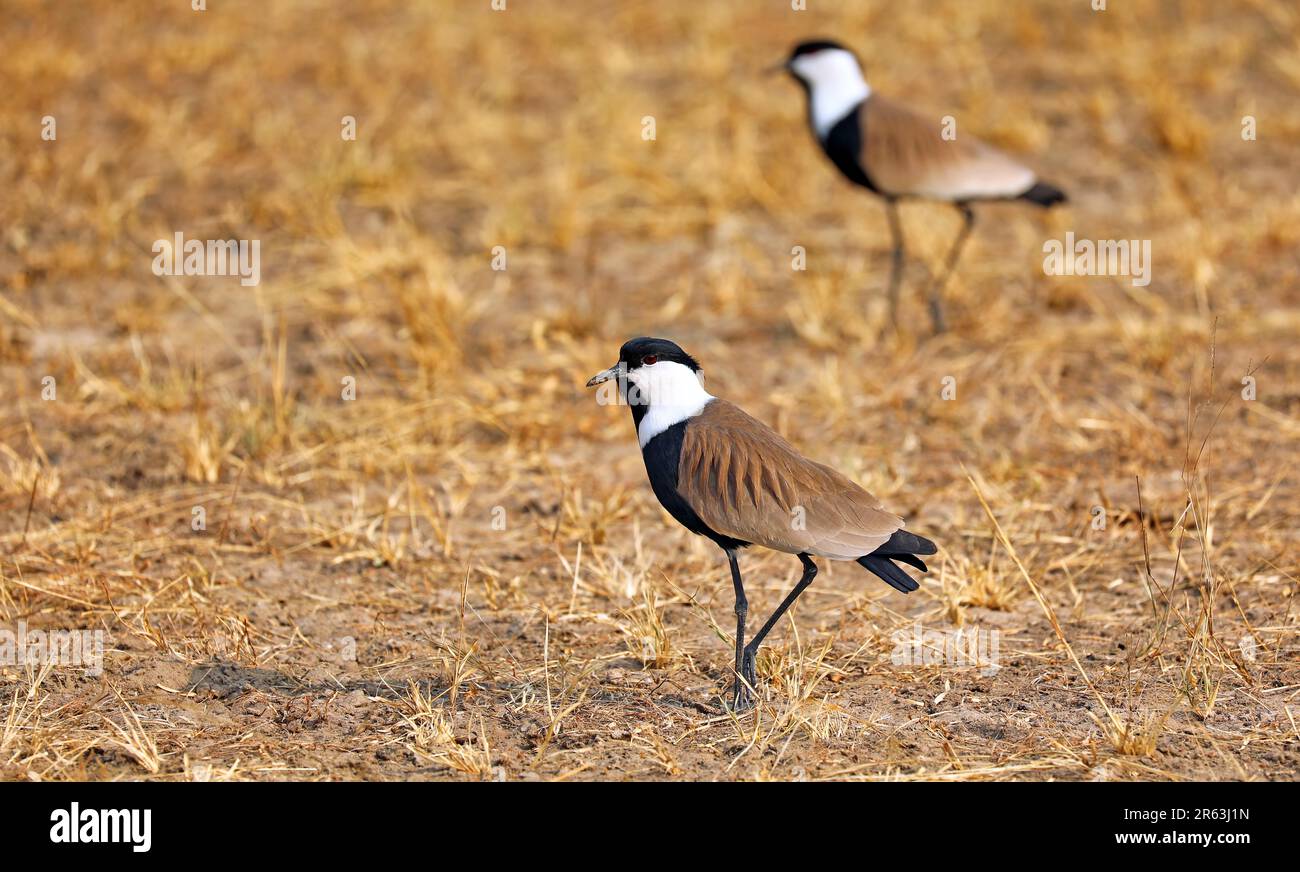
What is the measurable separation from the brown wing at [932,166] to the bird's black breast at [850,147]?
2 cm

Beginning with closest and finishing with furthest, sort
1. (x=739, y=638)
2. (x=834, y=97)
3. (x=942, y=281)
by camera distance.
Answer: (x=739, y=638) → (x=942, y=281) → (x=834, y=97)

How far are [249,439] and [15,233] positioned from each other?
109 inches

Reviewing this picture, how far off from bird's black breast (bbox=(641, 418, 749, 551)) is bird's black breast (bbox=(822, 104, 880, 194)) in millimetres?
3193

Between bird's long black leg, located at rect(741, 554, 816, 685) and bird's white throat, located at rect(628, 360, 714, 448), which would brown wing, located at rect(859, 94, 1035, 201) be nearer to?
bird's white throat, located at rect(628, 360, 714, 448)

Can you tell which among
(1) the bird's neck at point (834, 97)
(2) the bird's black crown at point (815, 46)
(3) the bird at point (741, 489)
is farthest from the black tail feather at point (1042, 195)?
(3) the bird at point (741, 489)

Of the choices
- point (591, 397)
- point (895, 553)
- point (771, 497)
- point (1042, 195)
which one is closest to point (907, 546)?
point (895, 553)

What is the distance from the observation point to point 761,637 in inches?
175

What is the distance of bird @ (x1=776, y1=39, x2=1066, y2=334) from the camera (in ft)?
24.1

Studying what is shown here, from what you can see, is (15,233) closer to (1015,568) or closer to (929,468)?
(929,468)

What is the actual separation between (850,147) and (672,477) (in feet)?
11.2

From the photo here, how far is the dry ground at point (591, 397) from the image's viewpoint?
14.8 feet

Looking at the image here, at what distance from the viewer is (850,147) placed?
24.2 feet

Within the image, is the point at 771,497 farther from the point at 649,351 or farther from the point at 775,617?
the point at 649,351
